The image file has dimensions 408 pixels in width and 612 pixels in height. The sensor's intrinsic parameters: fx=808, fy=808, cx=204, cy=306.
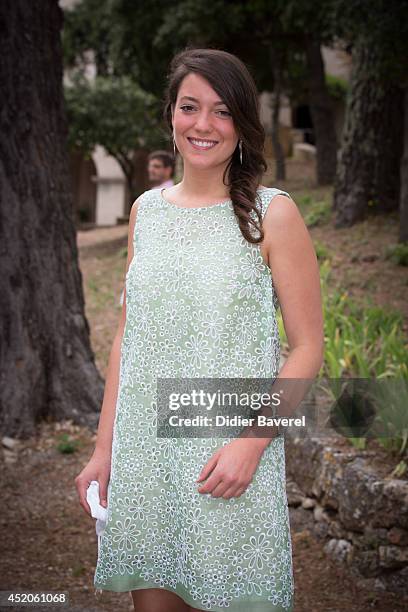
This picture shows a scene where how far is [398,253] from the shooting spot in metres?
Result: 8.57

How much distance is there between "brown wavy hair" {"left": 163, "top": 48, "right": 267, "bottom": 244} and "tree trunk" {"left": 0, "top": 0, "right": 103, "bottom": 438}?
3567 mm

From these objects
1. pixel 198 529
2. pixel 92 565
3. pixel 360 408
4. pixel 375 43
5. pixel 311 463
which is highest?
pixel 375 43

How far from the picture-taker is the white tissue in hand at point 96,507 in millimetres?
2215

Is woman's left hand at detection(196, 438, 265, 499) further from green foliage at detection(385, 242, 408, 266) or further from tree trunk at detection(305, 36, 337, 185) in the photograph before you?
tree trunk at detection(305, 36, 337, 185)

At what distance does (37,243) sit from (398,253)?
4.33m

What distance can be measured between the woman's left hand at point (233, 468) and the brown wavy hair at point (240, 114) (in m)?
0.52

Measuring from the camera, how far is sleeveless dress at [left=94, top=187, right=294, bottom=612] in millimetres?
2035

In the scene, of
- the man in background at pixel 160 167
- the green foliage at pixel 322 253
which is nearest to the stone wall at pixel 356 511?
the man in background at pixel 160 167

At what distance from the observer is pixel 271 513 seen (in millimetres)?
2068

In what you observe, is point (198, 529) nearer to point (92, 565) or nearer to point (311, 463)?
point (92, 565)

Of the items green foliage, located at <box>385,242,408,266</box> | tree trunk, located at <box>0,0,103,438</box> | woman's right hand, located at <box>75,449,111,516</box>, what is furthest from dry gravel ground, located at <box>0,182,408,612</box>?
woman's right hand, located at <box>75,449,111,516</box>

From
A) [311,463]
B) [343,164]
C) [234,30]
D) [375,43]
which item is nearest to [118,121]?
[234,30]

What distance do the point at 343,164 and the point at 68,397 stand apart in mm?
5775

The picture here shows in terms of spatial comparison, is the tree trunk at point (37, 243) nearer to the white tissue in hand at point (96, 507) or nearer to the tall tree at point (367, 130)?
the white tissue in hand at point (96, 507)
